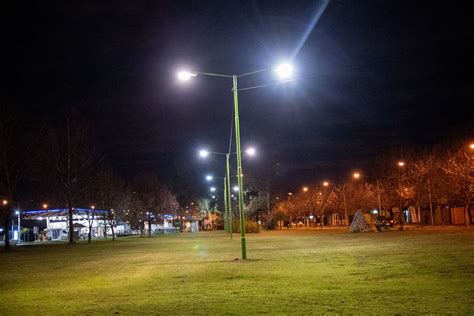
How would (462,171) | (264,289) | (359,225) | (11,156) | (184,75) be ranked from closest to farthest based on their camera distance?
1. (264,289)
2. (184,75)
3. (11,156)
4. (462,171)
5. (359,225)

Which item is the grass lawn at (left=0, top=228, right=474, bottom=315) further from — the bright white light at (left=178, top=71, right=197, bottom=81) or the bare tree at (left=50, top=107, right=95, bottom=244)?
the bare tree at (left=50, top=107, right=95, bottom=244)

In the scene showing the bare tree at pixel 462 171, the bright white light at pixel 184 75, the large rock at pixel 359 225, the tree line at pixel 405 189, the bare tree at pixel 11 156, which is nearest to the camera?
the bright white light at pixel 184 75

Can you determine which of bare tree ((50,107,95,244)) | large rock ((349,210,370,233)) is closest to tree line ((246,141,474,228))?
large rock ((349,210,370,233))

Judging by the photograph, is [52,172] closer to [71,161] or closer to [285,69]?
[71,161]

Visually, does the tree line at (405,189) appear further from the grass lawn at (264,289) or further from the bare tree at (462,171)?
the grass lawn at (264,289)

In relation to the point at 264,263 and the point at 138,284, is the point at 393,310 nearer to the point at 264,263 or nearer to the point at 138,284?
the point at 138,284

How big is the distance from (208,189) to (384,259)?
250 feet

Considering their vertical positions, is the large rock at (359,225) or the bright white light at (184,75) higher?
the bright white light at (184,75)

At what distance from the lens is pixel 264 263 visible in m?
19.8

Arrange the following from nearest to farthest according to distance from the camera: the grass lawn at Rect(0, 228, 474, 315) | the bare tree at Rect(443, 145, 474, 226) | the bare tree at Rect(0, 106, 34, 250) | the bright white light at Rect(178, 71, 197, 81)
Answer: the grass lawn at Rect(0, 228, 474, 315), the bright white light at Rect(178, 71, 197, 81), the bare tree at Rect(0, 106, 34, 250), the bare tree at Rect(443, 145, 474, 226)

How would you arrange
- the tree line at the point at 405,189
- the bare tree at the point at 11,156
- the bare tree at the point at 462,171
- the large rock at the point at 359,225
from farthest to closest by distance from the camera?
the large rock at the point at 359,225 < the tree line at the point at 405,189 < the bare tree at the point at 462,171 < the bare tree at the point at 11,156

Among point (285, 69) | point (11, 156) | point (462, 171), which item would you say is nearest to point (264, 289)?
point (285, 69)

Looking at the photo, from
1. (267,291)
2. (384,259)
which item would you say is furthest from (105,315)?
(384,259)

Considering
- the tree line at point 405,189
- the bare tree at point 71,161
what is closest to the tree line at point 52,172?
the bare tree at point 71,161
